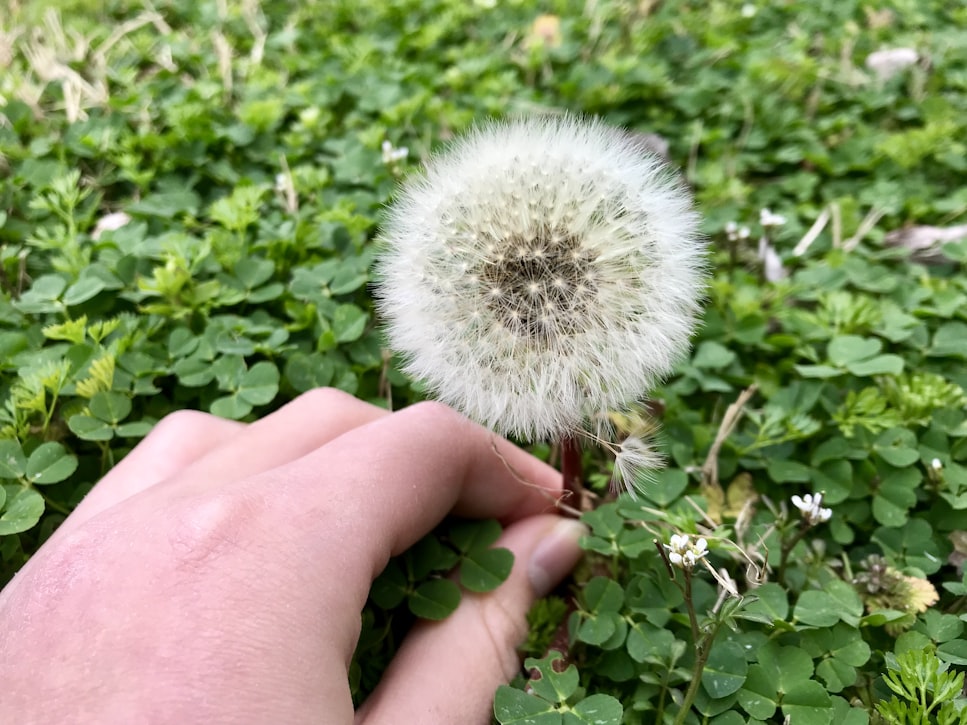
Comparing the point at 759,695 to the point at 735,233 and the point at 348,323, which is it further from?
the point at 735,233

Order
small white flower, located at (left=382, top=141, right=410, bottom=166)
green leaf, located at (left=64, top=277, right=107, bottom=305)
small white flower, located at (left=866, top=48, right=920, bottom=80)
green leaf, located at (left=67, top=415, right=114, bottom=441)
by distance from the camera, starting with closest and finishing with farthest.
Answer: green leaf, located at (left=67, top=415, right=114, bottom=441) < green leaf, located at (left=64, top=277, right=107, bottom=305) < small white flower, located at (left=382, top=141, right=410, bottom=166) < small white flower, located at (left=866, top=48, right=920, bottom=80)

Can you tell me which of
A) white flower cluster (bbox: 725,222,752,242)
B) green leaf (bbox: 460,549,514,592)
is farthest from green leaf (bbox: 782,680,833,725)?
white flower cluster (bbox: 725,222,752,242)

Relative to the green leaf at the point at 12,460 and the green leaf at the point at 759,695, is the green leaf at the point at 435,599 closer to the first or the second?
the green leaf at the point at 759,695

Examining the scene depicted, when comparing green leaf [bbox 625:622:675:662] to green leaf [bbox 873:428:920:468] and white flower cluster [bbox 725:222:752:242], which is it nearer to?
green leaf [bbox 873:428:920:468]

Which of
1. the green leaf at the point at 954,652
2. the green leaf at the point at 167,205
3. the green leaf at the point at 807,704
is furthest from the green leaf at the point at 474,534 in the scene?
the green leaf at the point at 167,205

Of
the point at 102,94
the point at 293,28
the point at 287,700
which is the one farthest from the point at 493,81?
the point at 287,700

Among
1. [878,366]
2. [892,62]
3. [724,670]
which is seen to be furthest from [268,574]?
[892,62]
